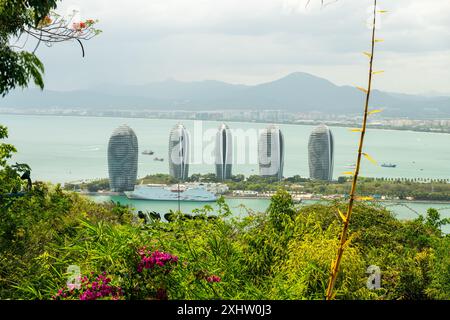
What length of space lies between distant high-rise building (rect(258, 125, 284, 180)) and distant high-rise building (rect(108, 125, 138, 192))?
14.0 feet

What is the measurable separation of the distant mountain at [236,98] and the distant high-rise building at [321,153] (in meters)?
2.62

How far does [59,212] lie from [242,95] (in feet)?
88.0

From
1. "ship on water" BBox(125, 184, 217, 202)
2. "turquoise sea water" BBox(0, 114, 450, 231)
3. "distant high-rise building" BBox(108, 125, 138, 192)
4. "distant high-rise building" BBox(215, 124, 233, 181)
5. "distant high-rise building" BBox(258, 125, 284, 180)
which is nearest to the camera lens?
"distant high-rise building" BBox(108, 125, 138, 192)

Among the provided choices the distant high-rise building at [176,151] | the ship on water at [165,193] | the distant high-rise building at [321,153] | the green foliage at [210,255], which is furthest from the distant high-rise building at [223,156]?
the green foliage at [210,255]

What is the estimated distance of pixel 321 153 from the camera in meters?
21.8

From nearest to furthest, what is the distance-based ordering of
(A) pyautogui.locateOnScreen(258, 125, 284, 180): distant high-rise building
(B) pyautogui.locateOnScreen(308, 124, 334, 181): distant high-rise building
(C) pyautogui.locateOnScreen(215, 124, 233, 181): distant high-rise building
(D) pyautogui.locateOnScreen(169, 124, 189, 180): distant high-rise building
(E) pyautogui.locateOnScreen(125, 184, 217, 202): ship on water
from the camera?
(E) pyautogui.locateOnScreen(125, 184, 217, 202): ship on water, (D) pyautogui.locateOnScreen(169, 124, 189, 180): distant high-rise building, (B) pyautogui.locateOnScreen(308, 124, 334, 181): distant high-rise building, (A) pyautogui.locateOnScreen(258, 125, 284, 180): distant high-rise building, (C) pyautogui.locateOnScreen(215, 124, 233, 181): distant high-rise building

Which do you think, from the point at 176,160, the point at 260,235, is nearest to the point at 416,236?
the point at 260,235

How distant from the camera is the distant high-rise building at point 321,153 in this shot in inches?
815

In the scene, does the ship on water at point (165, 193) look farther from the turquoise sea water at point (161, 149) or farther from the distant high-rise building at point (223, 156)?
the distant high-rise building at point (223, 156)

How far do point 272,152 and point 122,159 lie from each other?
568 cm

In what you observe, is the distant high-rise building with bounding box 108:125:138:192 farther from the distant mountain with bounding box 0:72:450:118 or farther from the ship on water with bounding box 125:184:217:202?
the distant mountain with bounding box 0:72:450:118

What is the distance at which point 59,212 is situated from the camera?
418 centimetres

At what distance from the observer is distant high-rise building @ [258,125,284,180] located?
2155 cm

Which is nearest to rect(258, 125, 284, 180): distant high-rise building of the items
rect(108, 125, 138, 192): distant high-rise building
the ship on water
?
A: the ship on water
